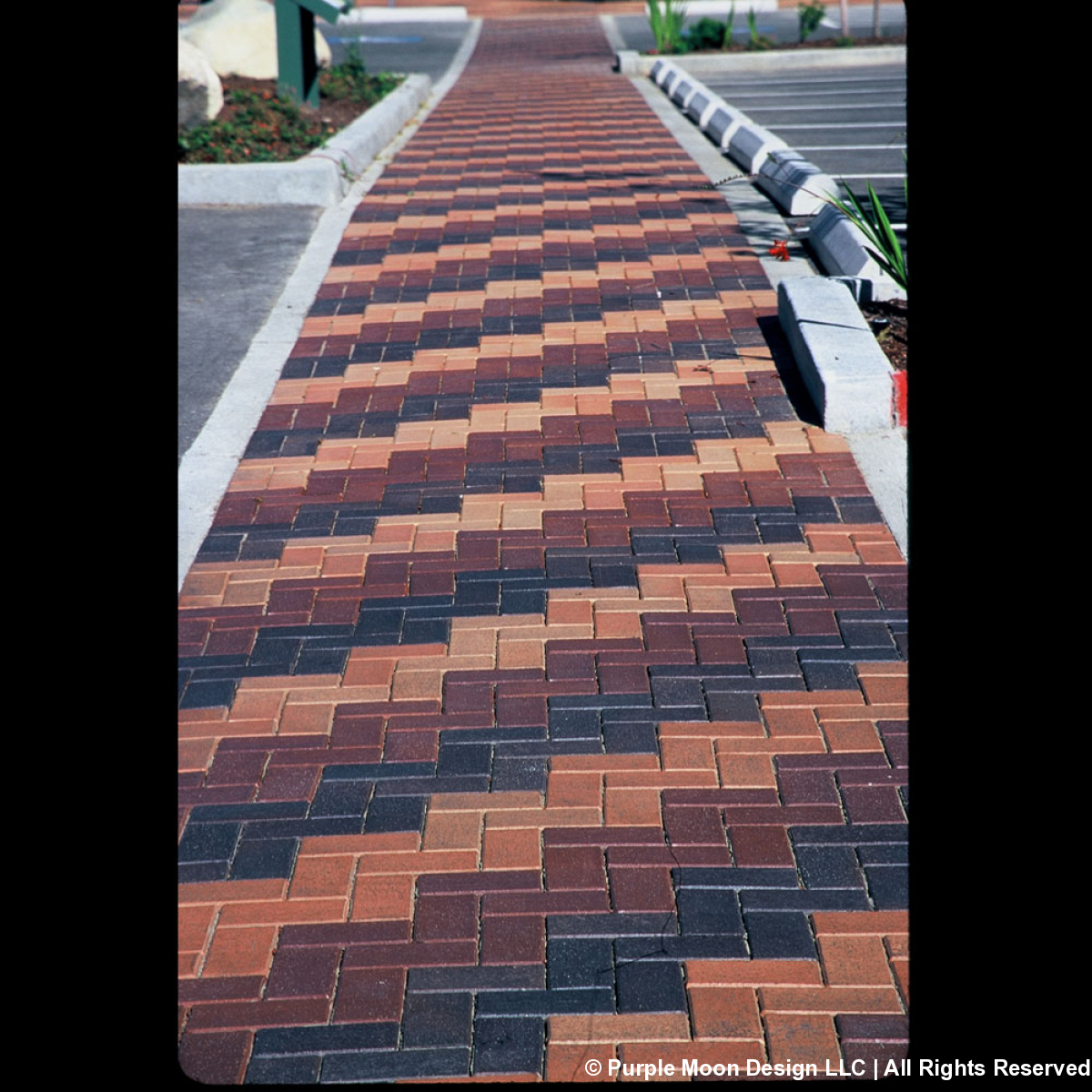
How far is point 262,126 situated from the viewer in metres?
10.7

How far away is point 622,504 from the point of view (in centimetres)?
Answer: 452

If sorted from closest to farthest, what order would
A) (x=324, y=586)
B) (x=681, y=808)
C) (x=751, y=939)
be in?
(x=751, y=939), (x=681, y=808), (x=324, y=586)

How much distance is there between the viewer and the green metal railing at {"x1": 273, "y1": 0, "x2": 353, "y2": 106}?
36.7 feet

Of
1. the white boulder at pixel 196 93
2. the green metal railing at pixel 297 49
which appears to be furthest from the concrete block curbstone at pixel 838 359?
the green metal railing at pixel 297 49

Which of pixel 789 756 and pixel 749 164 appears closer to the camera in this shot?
pixel 789 756

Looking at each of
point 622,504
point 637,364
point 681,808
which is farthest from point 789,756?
point 637,364

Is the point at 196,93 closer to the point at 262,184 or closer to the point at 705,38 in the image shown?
the point at 262,184

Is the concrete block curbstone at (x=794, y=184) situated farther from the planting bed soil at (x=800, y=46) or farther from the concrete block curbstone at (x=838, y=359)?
the planting bed soil at (x=800, y=46)

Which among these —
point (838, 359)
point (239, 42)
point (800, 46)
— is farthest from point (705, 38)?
point (838, 359)

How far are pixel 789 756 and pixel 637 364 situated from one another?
2.93 meters

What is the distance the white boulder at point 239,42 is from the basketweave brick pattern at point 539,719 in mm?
8248

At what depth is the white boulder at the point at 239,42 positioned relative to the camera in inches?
522
